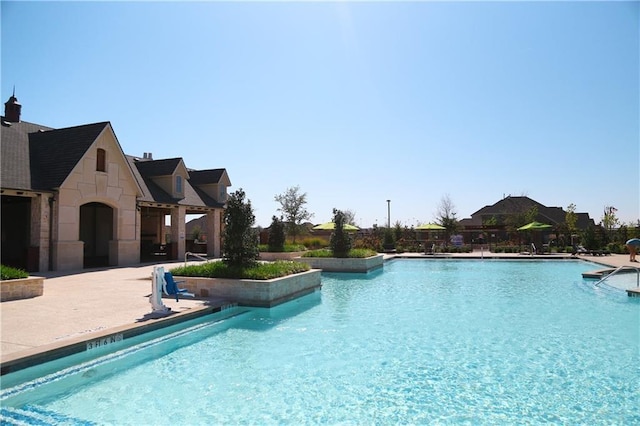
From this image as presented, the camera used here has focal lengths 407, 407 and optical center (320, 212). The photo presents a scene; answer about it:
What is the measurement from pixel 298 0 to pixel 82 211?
17.6 metres

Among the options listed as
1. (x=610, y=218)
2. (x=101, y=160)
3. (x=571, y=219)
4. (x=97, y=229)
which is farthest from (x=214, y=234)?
(x=610, y=218)

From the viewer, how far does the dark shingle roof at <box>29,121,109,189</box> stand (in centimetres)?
1677

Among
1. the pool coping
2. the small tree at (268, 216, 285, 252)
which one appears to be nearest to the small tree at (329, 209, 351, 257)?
the small tree at (268, 216, 285, 252)

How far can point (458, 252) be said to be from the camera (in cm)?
3350

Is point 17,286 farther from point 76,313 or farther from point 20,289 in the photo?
point 76,313

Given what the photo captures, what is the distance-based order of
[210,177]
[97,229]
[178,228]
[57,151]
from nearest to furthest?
[57,151] → [97,229] → [178,228] → [210,177]

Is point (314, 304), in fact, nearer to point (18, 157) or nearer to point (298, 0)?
point (298, 0)

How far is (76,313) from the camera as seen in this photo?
8.62m

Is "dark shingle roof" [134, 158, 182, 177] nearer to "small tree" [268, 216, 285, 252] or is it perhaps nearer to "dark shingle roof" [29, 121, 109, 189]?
"dark shingle roof" [29, 121, 109, 189]

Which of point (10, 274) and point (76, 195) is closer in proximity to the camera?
point (10, 274)

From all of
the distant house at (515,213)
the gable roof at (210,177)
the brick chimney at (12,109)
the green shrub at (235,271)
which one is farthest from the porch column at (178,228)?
the distant house at (515,213)

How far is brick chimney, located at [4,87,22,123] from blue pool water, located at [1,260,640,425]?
57.0ft

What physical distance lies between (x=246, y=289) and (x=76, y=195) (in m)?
10.9

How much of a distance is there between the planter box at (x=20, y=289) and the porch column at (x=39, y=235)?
677 centimetres
